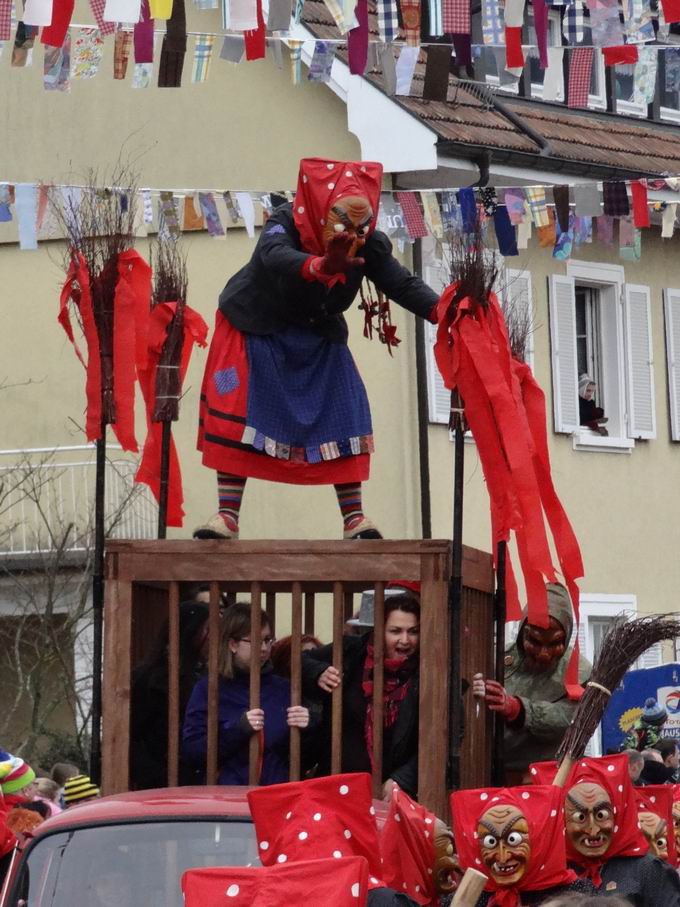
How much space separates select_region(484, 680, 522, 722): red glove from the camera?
299 inches

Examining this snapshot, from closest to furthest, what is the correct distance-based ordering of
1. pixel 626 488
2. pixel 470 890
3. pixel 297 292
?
1. pixel 470 890
2. pixel 297 292
3. pixel 626 488

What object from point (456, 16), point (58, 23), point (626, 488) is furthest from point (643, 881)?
point (626, 488)

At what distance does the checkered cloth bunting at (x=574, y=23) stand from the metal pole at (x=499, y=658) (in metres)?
3.28

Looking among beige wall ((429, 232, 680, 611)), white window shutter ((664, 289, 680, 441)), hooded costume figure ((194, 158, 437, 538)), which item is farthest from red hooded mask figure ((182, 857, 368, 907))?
white window shutter ((664, 289, 680, 441))

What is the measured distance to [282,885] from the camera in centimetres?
492

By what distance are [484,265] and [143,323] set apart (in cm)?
158

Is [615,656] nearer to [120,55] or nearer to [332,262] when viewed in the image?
[332,262]

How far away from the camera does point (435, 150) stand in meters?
17.2

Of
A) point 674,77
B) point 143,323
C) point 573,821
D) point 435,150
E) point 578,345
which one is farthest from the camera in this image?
point 674,77

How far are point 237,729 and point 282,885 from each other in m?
2.36

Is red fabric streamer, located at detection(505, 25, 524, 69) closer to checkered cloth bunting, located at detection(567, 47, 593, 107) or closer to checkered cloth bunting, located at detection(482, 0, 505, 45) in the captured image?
checkered cloth bunting, located at detection(482, 0, 505, 45)

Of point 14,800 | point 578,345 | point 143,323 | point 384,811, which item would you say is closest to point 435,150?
point 578,345

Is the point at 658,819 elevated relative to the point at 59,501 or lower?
lower

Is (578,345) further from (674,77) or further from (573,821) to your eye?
(573,821)
